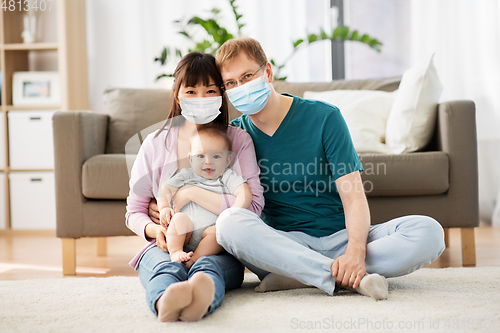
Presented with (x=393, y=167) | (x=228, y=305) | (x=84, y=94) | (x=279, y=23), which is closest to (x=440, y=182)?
(x=393, y=167)

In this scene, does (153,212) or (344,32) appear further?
(344,32)

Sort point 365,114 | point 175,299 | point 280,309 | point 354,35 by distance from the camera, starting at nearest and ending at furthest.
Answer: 1. point 175,299
2. point 280,309
3. point 365,114
4. point 354,35

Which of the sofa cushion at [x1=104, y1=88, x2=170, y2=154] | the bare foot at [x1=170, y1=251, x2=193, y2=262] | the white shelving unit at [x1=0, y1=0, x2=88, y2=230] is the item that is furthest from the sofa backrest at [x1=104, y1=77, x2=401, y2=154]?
the bare foot at [x1=170, y1=251, x2=193, y2=262]

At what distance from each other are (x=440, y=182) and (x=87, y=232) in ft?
4.30

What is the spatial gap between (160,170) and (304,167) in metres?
0.39

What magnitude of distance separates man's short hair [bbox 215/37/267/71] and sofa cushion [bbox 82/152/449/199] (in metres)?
0.61

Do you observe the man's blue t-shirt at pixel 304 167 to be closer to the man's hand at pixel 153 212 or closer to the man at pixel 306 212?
the man at pixel 306 212

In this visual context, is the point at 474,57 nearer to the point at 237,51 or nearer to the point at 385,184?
the point at 385,184

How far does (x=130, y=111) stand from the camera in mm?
2047

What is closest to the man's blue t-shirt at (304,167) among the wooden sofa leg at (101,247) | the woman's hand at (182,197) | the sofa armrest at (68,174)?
the woman's hand at (182,197)

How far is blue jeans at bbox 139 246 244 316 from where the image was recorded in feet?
2.99

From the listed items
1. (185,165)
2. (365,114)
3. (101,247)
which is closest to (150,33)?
(101,247)

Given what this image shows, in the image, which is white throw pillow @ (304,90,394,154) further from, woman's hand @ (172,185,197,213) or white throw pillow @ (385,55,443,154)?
woman's hand @ (172,185,197,213)

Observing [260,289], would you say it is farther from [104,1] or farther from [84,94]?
[104,1]
